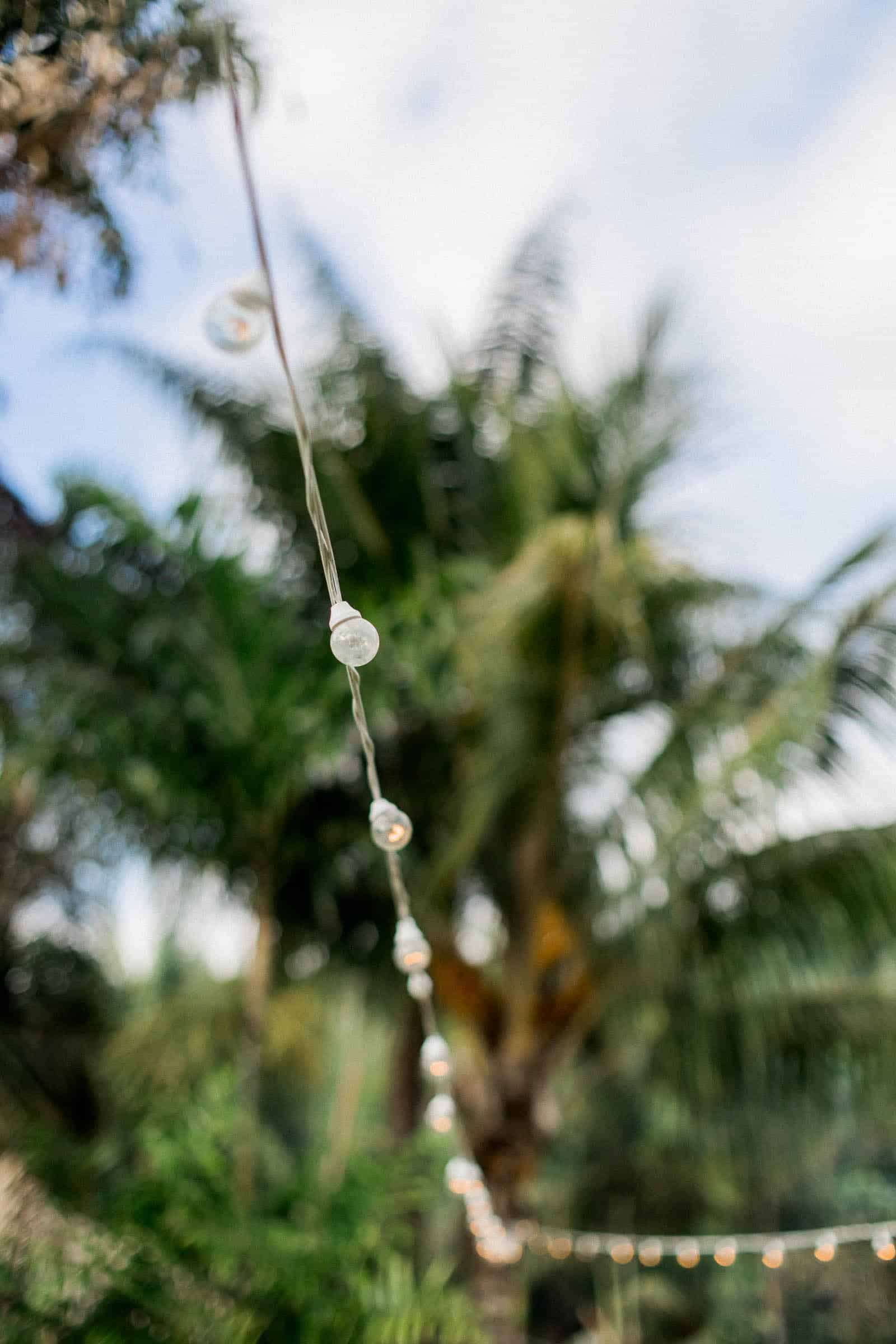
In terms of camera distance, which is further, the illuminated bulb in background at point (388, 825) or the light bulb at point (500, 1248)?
the light bulb at point (500, 1248)

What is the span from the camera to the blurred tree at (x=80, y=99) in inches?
69.2

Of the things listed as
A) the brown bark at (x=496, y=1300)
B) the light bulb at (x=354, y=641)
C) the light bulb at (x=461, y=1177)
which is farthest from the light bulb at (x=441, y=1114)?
the light bulb at (x=354, y=641)

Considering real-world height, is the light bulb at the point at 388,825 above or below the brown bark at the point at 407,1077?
above

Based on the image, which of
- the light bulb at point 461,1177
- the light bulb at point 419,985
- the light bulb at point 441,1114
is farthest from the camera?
the light bulb at point 461,1177

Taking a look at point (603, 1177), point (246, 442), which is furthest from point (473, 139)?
point (603, 1177)

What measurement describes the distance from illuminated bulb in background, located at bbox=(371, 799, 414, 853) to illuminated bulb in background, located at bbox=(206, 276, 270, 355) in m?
0.81

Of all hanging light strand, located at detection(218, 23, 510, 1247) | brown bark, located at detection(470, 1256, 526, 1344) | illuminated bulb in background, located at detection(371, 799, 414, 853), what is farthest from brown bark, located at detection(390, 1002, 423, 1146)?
illuminated bulb in background, located at detection(371, 799, 414, 853)

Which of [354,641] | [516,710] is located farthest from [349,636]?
[516,710]

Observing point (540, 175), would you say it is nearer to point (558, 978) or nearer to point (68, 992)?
point (558, 978)

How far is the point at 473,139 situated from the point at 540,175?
40.0 inches

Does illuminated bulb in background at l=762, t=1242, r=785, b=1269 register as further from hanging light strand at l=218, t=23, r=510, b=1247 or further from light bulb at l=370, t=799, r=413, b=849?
light bulb at l=370, t=799, r=413, b=849

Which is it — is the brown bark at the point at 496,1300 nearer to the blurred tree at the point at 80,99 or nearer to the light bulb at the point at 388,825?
the light bulb at the point at 388,825

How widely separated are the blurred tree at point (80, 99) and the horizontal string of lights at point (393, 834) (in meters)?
0.18

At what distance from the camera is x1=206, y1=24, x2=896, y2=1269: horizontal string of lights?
3.93 feet
